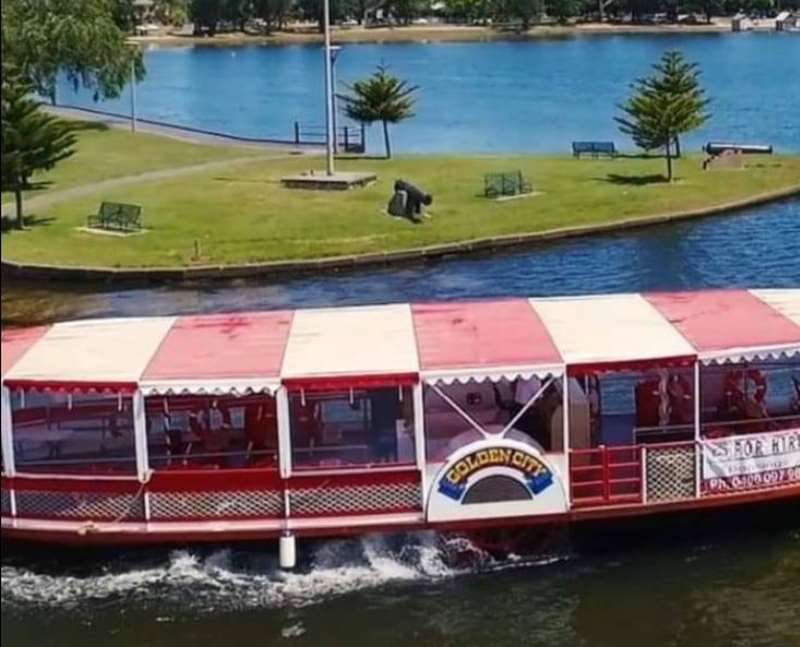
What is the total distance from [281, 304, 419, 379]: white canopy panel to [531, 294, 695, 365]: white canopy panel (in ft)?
7.62

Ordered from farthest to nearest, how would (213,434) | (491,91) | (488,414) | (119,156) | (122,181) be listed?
(491,91) < (119,156) < (122,181) < (488,414) < (213,434)

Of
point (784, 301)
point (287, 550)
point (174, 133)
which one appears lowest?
point (287, 550)

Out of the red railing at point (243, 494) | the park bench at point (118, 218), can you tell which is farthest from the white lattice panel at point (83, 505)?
the park bench at point (118, 218)

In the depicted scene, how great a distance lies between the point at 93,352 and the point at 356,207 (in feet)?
95.5

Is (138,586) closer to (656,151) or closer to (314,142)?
(656,151)

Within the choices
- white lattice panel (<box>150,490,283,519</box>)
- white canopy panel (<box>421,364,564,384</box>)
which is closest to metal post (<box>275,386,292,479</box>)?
white lattice panel (<box>150,490,283,519</box>)

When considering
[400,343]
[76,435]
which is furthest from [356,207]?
[400,343]

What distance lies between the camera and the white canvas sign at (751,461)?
2167 centimetres

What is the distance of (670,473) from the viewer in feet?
70.7

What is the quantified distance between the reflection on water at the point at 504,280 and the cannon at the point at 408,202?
15.4 feet

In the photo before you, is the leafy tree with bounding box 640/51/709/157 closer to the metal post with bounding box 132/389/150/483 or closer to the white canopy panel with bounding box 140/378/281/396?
the white canopy panel with bounding box 140/378/281/396

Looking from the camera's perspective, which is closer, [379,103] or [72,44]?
[379,103]

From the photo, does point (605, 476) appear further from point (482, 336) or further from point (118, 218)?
point (118, 218)

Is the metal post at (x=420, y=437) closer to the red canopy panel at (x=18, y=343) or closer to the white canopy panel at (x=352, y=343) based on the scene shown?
the white canopy panel at (x=352, y=343)
